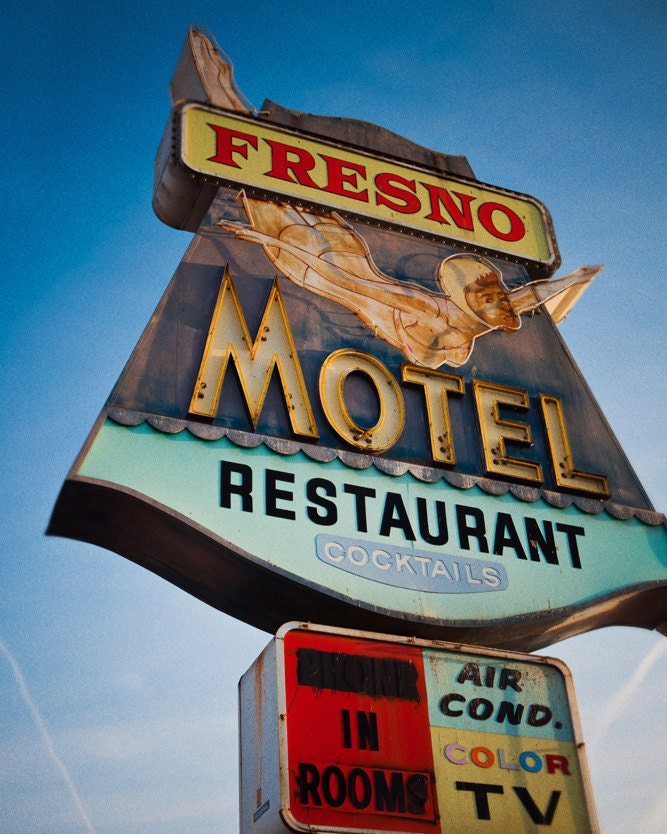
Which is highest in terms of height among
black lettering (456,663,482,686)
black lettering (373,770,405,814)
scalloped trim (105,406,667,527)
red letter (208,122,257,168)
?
red letter (208,122,257,168)

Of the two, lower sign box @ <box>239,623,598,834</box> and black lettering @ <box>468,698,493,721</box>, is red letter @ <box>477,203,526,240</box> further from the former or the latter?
black lettering @ <box>468,698,493,721</box>

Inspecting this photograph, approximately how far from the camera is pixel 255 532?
8.28m

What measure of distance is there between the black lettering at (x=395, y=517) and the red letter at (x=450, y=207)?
4078mm

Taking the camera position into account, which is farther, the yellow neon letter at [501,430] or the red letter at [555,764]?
the yellow neon letter at [501,430]

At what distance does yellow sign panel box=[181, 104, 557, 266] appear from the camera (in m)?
11.0

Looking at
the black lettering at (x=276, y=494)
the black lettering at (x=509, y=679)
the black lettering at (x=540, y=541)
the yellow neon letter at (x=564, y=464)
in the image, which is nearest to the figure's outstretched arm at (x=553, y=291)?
the yellow neon letter at (x=564, y=464)

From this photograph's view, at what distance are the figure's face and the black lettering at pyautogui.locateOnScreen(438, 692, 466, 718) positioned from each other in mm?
4361

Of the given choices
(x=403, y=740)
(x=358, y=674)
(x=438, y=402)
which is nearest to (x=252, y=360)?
(x=438, y=402)

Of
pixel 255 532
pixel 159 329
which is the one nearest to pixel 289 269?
pixel 159 329

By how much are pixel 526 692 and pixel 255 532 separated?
8.28ft

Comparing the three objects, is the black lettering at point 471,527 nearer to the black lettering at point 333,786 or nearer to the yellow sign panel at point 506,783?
the yellow sign panel at point 506,783

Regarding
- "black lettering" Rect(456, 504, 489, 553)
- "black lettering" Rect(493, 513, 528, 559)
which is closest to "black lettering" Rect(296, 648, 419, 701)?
"black lettering" Rect(456, 504, 489, 553)

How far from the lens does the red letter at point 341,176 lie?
1145 centimetres

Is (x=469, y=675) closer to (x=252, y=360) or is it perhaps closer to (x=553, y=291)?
(x=252, y=360)
